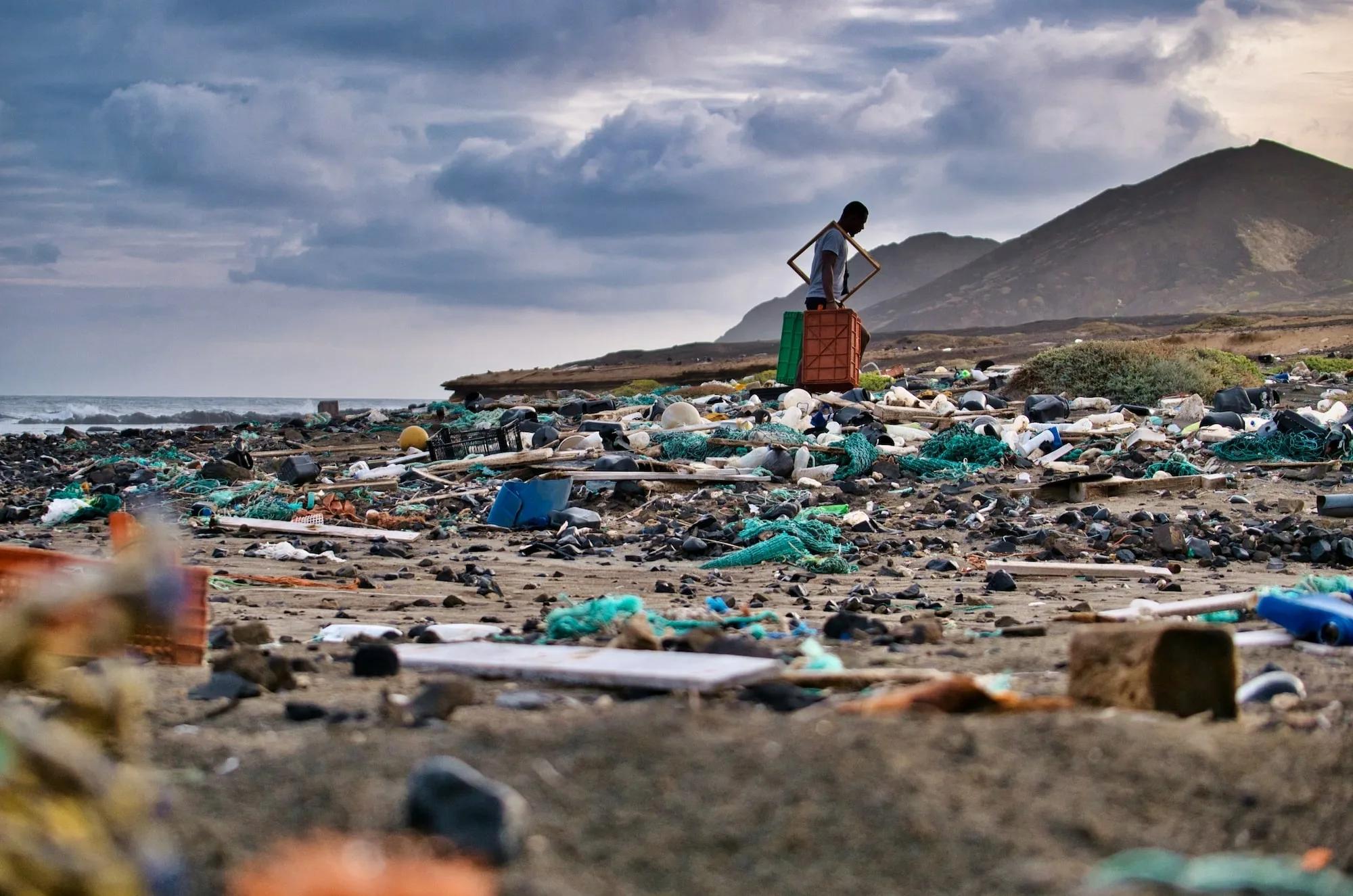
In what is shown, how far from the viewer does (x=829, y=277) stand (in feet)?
43.2

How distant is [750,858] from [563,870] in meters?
0.29

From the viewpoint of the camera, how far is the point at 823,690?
2766mm

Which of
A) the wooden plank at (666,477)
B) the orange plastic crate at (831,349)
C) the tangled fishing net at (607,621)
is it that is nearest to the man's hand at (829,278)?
the orange plastic crate at (831,349)

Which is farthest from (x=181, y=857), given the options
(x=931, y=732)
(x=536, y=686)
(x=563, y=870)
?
(x=931, y=732)

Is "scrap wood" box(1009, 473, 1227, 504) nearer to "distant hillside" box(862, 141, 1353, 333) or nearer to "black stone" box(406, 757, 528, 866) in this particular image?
"black stone" box(406, 757, 528, 866)

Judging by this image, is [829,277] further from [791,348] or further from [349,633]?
[349,633]

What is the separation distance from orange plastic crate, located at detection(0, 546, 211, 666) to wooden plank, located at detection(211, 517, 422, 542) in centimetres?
398

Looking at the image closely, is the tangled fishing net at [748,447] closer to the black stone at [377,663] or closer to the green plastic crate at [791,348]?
the green plastic crate at [791,348]

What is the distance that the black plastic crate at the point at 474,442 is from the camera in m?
10.8

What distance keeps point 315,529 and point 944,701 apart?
5857 millimetres

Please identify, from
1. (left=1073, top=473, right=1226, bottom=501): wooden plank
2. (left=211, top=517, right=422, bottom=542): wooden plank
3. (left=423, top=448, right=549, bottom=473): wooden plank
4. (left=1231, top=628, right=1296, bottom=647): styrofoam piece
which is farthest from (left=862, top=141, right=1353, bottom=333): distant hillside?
(left=1231, top=628, right=1296, bottom=647): styrofoam piece

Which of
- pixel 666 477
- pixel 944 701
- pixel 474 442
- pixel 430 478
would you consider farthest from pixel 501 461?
pixel 944 701

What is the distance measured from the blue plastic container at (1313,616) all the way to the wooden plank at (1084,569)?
1.78 m

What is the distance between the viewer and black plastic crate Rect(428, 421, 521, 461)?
35.4 feet
